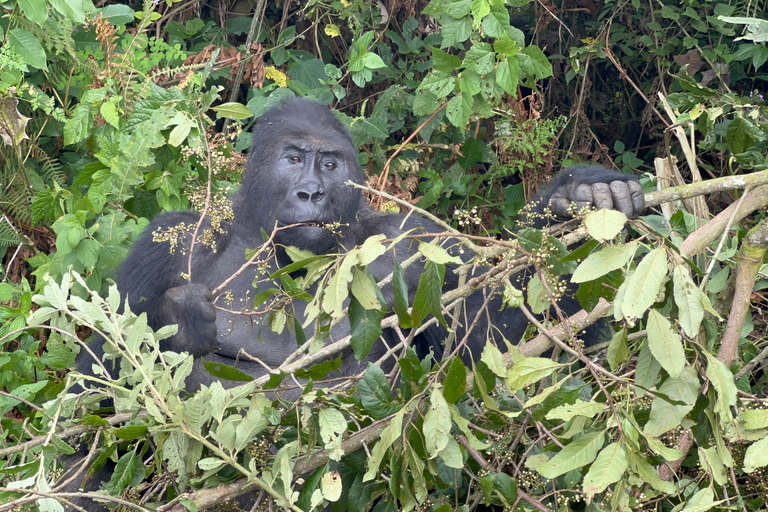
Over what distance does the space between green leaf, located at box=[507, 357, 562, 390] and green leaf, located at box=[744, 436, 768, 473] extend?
448 mm

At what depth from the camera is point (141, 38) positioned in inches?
170

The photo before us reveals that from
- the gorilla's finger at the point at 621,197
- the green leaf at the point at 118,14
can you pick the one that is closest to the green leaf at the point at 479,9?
the gorilla's finger at the point at 621,197

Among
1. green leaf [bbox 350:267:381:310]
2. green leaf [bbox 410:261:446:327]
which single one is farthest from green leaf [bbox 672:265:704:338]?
green leaf [bbox 350:267:381:310]

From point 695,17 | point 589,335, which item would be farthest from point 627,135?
point 589,335

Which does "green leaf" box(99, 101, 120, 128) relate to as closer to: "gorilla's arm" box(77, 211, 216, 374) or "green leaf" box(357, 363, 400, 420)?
"gorilla's arm" box(77, 211, 216, 374)

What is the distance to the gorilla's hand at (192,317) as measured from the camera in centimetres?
301

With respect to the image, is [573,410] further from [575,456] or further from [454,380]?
[454,380]

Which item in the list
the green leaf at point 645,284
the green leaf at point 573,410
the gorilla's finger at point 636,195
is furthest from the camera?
the gorilla's finger at point 636,195

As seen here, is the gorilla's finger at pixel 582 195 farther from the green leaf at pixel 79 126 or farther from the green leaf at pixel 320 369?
the green leaf at pixel 79 126

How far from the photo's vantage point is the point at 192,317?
304 centimetres

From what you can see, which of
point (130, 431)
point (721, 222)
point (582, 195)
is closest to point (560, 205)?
point (582, 195)

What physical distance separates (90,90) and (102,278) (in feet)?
3.23

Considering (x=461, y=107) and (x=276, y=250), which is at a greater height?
(x=461, y=107)

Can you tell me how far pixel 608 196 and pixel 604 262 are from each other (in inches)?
43.5
